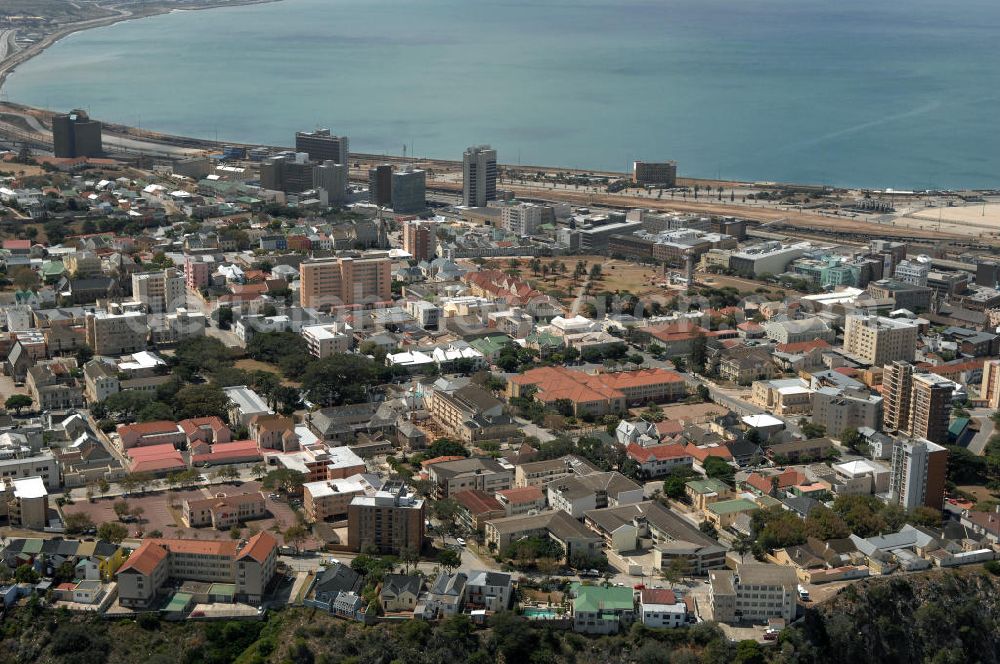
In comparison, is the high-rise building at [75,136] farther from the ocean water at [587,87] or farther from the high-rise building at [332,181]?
the high-rise building at [332,181]

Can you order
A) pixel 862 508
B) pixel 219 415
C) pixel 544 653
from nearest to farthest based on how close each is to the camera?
pixel 544 653 < pixel 862 508 < pixel 219 415

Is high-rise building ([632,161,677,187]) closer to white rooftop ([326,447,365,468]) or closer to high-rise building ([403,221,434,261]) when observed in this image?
high-rise building ([403,221,434,261])

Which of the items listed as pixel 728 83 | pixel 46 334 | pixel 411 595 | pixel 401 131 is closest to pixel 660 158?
pixel 401 131

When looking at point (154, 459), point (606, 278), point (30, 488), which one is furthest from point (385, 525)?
point (606, 278)

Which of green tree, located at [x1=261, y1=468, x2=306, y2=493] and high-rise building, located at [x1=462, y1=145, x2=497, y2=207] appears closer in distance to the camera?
green tree, located at [x1=261, y1=468, x2=306, y2=493]

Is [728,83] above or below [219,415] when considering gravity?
above

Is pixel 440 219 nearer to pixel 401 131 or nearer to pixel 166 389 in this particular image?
pixel 166 389

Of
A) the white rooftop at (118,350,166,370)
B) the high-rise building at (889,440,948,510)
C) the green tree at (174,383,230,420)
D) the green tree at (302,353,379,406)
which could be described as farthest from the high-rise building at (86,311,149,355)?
the high-rise building at (889,440,948,510)
